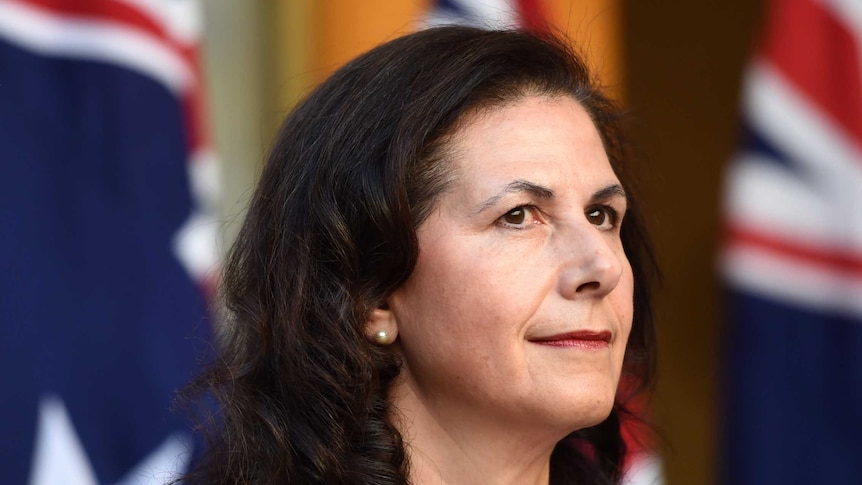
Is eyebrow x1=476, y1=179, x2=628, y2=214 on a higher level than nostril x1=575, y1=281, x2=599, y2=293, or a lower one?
higher

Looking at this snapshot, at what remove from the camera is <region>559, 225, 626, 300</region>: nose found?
5.86 ft

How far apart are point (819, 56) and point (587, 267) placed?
1564mm

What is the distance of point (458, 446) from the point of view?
1.89 metres

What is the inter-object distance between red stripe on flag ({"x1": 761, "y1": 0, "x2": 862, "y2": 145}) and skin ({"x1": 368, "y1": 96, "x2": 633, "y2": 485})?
1.29 m

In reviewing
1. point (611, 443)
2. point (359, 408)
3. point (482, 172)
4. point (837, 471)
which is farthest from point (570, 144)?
point (837, 471)

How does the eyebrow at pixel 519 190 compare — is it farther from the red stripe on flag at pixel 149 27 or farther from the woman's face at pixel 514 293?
the red stripe on flag at pixel 149 27

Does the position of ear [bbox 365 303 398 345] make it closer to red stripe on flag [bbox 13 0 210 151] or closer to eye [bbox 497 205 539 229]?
eye [bbox 497 205 539 229]

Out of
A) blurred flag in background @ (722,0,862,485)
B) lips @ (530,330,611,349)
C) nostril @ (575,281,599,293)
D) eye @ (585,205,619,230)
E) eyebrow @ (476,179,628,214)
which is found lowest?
blurred flag in background @ (722,0,862,485)

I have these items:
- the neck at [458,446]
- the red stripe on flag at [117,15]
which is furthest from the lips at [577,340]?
the red stripe on flag at [117,15]

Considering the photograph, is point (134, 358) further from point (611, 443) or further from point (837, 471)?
point (837, 471)

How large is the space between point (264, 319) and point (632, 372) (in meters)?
0.87

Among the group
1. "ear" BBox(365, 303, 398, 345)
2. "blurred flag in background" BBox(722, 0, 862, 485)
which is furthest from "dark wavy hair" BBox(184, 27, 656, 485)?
"blurred flag in background" BBox(722, 0, 862, 485)

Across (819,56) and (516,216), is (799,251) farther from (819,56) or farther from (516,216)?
(516,216)

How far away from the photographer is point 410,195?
6.10 ft
